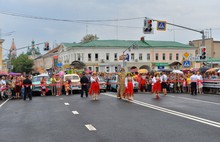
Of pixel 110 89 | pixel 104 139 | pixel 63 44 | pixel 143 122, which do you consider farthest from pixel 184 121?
pixel 63 44

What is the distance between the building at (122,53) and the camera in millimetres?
80125

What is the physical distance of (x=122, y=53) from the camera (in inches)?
3209

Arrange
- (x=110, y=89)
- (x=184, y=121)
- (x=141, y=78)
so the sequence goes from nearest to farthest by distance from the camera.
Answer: (x=184, y=121) < (x=141, y=78) < (x=110, y=89)

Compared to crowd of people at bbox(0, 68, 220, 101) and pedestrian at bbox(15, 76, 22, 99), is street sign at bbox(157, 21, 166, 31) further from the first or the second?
pedestrian at bbox(15, 76, 22, 99)

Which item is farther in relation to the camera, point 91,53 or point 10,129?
point 91,53

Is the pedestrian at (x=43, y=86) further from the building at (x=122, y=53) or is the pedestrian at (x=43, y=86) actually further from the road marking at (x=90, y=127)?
the building at (x=122, y=53)

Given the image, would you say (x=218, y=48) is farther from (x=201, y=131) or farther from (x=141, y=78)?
(x=201, y=131)

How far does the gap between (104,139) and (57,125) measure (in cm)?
285

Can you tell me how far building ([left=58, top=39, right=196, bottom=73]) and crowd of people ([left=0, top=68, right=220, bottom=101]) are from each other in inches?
1949

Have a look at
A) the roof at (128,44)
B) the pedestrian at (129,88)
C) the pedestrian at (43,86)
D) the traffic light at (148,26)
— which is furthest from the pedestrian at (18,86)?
the roof at (128,44)

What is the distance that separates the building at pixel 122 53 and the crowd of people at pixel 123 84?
162 feet

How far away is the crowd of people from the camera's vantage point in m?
20.3

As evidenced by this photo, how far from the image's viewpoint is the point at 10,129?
391 inches

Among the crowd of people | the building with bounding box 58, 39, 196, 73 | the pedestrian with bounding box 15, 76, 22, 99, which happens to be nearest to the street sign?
the crowd of people
